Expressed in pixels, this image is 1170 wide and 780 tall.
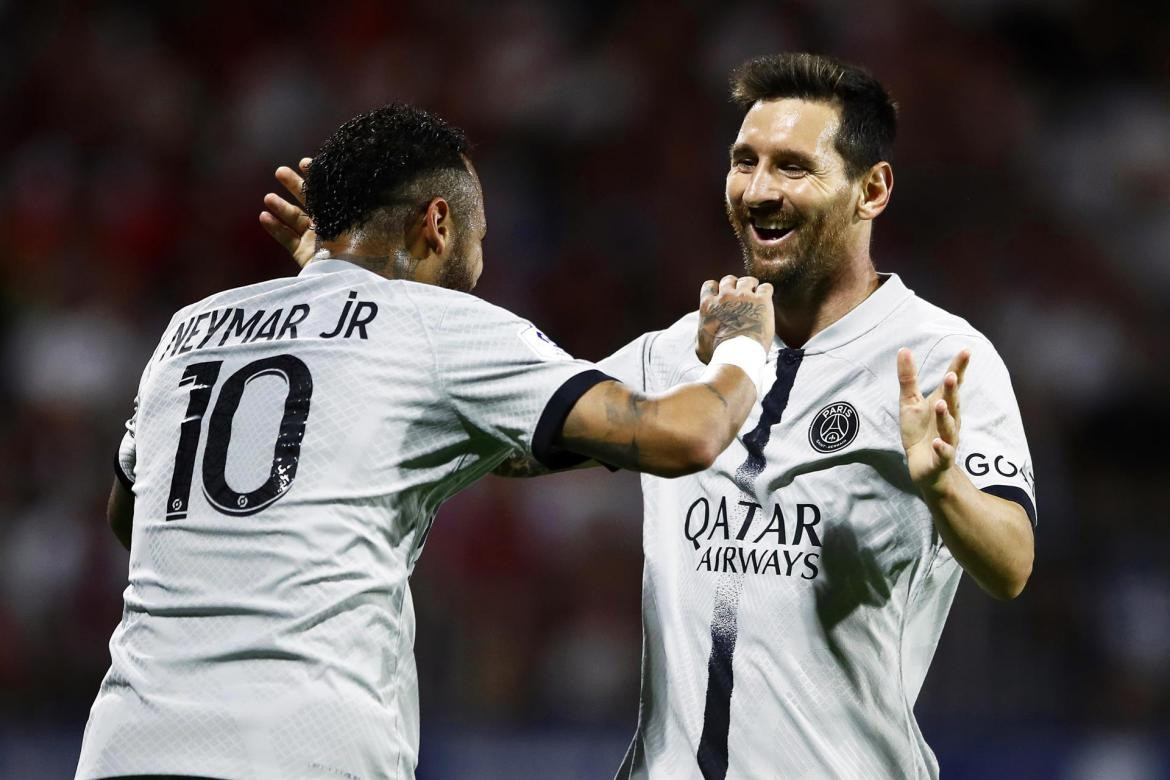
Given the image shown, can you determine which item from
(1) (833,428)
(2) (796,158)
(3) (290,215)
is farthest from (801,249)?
(3) (290,215)

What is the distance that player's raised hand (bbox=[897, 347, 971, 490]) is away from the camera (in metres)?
3.31

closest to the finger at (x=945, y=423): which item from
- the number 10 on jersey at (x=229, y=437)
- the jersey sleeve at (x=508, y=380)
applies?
the jersey sleeve at (x=508, y=380)

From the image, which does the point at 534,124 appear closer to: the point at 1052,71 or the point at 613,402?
the point at 1052,71

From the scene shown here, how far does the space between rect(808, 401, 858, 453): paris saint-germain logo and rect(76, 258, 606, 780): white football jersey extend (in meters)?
0.69

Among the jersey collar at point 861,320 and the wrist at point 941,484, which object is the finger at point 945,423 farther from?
the jersey collar at point 861,320

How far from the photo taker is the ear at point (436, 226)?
370cm

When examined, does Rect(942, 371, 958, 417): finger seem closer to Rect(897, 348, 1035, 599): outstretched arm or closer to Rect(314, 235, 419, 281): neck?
Rect(897, 348, 1035, 599): outstretched arm

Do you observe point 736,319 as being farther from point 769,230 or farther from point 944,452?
point 944,452

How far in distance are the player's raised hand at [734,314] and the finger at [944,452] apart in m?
0.52

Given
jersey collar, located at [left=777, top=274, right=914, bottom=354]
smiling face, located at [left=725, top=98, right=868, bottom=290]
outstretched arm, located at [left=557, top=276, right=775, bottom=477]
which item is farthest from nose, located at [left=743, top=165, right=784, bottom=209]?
outstretched arm, located at [left=557, top=276, right=775, bottom=477]

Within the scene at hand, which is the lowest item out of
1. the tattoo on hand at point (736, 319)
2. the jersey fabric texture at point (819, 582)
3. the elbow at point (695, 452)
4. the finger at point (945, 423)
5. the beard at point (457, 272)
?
the jersey fabric texture at point (819, 582)

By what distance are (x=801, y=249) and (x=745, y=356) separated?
537 mm

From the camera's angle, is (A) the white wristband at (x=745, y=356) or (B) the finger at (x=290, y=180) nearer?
(A) the white wristband at (x=745, y=356)

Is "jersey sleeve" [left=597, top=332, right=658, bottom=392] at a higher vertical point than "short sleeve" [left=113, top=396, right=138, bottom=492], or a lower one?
higher
